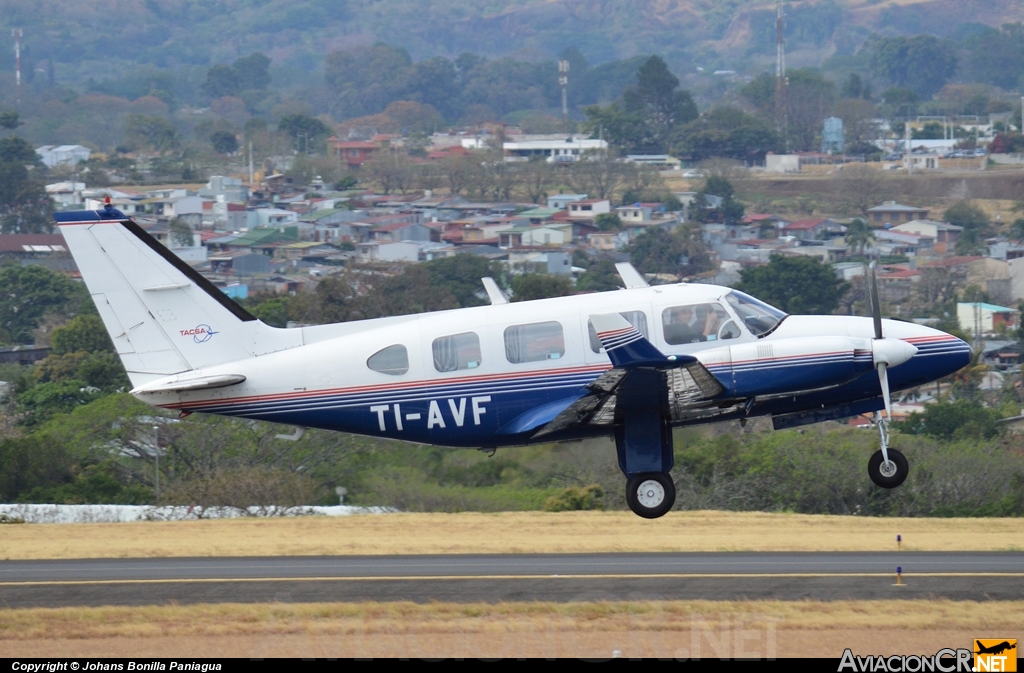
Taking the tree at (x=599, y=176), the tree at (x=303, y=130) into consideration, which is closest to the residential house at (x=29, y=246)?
the tree at (x=599, y=176)

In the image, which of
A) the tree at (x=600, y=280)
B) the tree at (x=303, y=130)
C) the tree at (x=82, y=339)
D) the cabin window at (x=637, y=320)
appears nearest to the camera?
the cabin window at (x=637, y=320)

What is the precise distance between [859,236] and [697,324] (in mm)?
84231

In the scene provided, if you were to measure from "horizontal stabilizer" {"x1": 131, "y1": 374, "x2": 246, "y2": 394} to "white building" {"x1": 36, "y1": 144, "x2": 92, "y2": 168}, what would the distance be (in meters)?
134

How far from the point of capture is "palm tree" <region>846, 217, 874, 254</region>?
98.2 m

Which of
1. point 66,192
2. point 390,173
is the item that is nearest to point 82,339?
point 66,192

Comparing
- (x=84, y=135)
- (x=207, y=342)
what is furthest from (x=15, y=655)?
(x=84, y=135)

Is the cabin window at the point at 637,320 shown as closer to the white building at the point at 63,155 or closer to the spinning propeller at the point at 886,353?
the spinning propeller at the point at 886,353

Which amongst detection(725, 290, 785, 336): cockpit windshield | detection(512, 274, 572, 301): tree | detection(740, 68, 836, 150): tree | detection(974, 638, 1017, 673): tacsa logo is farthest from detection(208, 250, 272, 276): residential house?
detection(740, 68, 836, 150): tree

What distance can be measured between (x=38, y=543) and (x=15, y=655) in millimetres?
11708

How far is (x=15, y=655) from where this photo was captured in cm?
1750

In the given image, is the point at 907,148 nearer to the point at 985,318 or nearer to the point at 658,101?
the point at 658,101

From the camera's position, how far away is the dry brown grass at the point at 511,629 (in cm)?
1788

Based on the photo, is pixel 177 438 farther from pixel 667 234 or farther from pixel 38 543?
pixel 667 234

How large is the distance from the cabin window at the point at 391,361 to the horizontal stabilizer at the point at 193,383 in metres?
1.90
